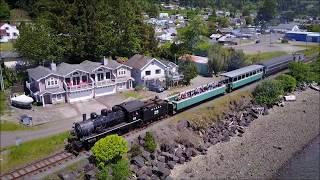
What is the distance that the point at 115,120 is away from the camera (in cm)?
3709

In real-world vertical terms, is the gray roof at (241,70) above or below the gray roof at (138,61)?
below

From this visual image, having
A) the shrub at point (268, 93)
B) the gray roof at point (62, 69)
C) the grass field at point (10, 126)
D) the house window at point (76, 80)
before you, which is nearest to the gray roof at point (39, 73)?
the gray roof at point (62, 69)

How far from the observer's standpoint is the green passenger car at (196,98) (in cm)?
4495

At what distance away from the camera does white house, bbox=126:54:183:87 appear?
5384 centimetres

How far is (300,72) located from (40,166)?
52635 millimetres

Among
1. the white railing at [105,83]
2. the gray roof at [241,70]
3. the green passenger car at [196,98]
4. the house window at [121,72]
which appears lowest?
the green passenger car at [196,98]

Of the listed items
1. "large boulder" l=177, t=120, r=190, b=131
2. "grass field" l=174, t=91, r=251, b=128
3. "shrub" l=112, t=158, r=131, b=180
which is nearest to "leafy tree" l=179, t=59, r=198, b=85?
"grass field" l=174, t=91, r=251, b=128

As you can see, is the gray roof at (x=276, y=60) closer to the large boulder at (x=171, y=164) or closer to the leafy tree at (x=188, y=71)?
the leafy tree at (x=188, y=71)

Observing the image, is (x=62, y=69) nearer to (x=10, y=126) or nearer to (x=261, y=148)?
(x=10, y=126)

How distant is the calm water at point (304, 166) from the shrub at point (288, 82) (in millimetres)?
17779

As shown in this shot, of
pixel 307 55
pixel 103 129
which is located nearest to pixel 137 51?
pixel 103 129

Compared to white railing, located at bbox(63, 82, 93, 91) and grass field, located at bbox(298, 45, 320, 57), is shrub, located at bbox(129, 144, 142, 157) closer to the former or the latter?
white railing, located at bbox(63, 82, 93, 91)

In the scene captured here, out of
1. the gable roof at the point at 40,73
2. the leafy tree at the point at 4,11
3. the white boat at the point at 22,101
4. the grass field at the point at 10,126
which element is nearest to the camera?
the grass field at the point at 10,126

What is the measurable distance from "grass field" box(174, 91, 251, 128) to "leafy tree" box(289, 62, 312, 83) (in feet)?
55.1
